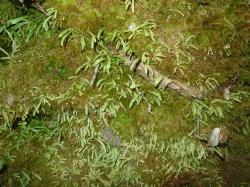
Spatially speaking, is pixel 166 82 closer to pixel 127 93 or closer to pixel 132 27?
pixel 127 93

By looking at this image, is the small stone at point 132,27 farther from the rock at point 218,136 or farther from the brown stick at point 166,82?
the rock at point 218,136

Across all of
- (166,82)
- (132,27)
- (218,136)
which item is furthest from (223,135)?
(132,27)

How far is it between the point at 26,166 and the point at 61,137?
588mm

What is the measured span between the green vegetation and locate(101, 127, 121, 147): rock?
0.01 metres

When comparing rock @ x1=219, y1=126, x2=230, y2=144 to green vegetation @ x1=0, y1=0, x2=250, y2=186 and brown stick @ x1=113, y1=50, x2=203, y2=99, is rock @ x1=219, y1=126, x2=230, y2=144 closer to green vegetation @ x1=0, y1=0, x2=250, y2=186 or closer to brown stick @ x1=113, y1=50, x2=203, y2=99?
green vegetation @ x1=0, y1=0, x2=250, y2=186

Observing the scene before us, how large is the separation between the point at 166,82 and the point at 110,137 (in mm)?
1011

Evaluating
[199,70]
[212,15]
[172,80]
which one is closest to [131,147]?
[172,80]

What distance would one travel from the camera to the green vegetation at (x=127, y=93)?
157 inches

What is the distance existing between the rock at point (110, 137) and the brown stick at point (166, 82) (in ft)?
2.75

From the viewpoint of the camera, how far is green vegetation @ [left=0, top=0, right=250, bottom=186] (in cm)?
400

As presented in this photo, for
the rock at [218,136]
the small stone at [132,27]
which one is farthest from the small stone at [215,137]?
the small stone at [132,27]

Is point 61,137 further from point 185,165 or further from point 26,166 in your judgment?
point 185,165

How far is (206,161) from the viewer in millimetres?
4148

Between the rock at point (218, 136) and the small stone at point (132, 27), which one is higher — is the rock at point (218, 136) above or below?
below
